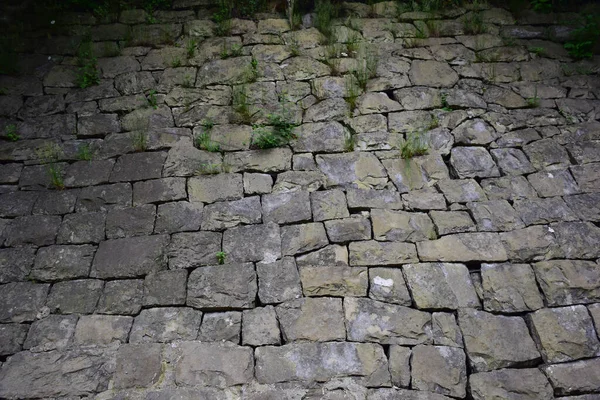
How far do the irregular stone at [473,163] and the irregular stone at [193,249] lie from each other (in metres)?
2.23

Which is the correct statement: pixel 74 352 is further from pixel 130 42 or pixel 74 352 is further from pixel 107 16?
pixel 107 16

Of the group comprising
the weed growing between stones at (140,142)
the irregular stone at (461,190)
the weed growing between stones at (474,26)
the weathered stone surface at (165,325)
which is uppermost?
the weed growing between stones at (474,26)

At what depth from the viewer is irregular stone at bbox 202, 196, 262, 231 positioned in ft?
12.9

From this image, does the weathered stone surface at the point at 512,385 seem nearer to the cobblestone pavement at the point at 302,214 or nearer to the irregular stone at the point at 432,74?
the cobblestone pavement at the point at 302,214

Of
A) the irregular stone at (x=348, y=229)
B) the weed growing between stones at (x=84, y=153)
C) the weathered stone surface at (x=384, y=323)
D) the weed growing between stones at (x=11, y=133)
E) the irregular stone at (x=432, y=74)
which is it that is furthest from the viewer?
the irregular stone at (x=432, y=74)

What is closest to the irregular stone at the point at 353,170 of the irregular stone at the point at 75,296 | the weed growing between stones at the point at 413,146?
the weed growing between stones at the point at 413,146

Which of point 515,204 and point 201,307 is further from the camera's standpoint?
point 515,204

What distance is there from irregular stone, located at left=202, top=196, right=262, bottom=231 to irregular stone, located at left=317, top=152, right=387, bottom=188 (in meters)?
0.69

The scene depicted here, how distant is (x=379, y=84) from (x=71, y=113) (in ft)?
10.4

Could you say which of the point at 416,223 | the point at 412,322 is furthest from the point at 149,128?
the point at 412,322

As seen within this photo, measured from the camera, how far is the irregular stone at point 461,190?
409 centimetres

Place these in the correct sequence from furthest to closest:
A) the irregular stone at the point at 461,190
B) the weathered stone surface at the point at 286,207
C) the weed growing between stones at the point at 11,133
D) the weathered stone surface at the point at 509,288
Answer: the weed growing between stones at the point at 11,133
the irregular stone at the point at 461,190
the weathered stone surface at the point at 286,207
the weathered stone surface at the point at 509,288

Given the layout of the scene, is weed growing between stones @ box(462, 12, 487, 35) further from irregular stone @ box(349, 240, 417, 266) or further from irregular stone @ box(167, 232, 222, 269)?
irregular stone @ box(167, 232, 222, 269)

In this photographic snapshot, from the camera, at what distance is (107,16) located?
5617mm
